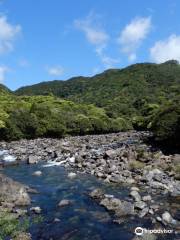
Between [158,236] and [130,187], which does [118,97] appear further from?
[158,236]

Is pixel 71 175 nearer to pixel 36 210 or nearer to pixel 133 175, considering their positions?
pixel 133 175

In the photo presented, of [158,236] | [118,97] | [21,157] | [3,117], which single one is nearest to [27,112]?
[3,117]


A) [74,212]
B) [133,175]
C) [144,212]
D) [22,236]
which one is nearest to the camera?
[22,236]

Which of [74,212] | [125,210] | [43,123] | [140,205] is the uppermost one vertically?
[43,123]

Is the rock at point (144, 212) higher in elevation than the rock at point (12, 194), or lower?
lower

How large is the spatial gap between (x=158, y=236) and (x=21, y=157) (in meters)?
33.1

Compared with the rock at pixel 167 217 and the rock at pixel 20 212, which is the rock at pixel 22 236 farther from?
the rock at pixel 167 217

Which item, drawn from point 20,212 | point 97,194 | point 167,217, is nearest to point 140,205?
point 167,217

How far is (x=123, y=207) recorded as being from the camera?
84.2 ft

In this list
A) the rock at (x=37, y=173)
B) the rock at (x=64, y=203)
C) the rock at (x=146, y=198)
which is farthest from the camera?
the rock at (x=37, y=173)

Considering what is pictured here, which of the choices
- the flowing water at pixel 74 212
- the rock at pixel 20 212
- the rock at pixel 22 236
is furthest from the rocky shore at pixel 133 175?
the rock at pixel 22 236

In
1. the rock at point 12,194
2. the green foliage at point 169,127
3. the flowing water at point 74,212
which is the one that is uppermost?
the green foliage at point 169,127

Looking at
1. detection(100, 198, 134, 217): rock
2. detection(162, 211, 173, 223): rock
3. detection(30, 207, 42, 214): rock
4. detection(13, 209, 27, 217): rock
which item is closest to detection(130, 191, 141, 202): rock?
detection(100, 198, 134, 217): rock

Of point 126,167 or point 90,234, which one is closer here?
point 90,234
